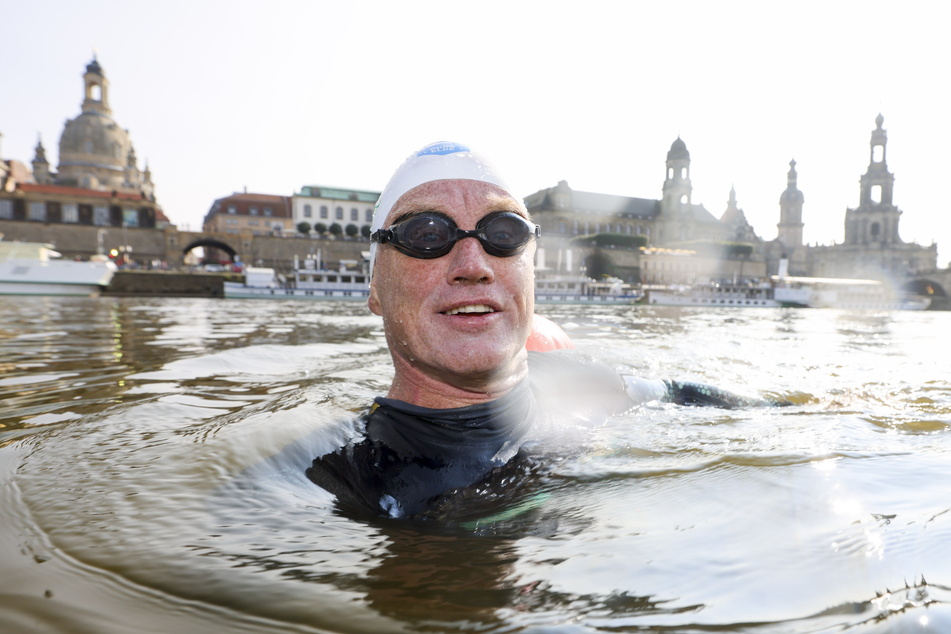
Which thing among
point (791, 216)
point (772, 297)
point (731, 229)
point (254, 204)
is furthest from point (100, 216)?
point (791, 216)

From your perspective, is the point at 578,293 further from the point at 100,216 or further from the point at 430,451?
the point at 100,216

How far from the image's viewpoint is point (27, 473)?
218 centimetres

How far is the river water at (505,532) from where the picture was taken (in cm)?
120

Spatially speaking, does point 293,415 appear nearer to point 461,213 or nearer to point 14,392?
point 461,213

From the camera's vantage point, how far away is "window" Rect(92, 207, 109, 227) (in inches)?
2041

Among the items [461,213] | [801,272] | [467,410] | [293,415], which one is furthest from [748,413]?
[801,272]

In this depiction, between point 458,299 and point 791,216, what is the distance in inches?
4310

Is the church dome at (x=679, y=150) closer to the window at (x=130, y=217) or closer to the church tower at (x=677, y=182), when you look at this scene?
the church tower at (x=677, y=182)

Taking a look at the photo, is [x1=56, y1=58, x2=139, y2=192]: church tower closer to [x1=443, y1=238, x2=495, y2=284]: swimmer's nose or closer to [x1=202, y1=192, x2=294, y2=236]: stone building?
[x1=202, y1=192, x2=294, y2=236]: stone building

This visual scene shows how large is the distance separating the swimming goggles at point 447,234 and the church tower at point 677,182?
283ft

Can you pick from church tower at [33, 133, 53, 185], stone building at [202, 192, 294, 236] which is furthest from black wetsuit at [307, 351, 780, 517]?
church tower at [33, 133, 53, 185]

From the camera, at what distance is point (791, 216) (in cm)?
9550

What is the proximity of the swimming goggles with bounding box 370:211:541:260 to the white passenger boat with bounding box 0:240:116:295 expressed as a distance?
3550 cm

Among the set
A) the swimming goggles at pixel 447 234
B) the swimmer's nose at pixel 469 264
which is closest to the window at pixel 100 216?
the swimming goggles at pixel 447 234
